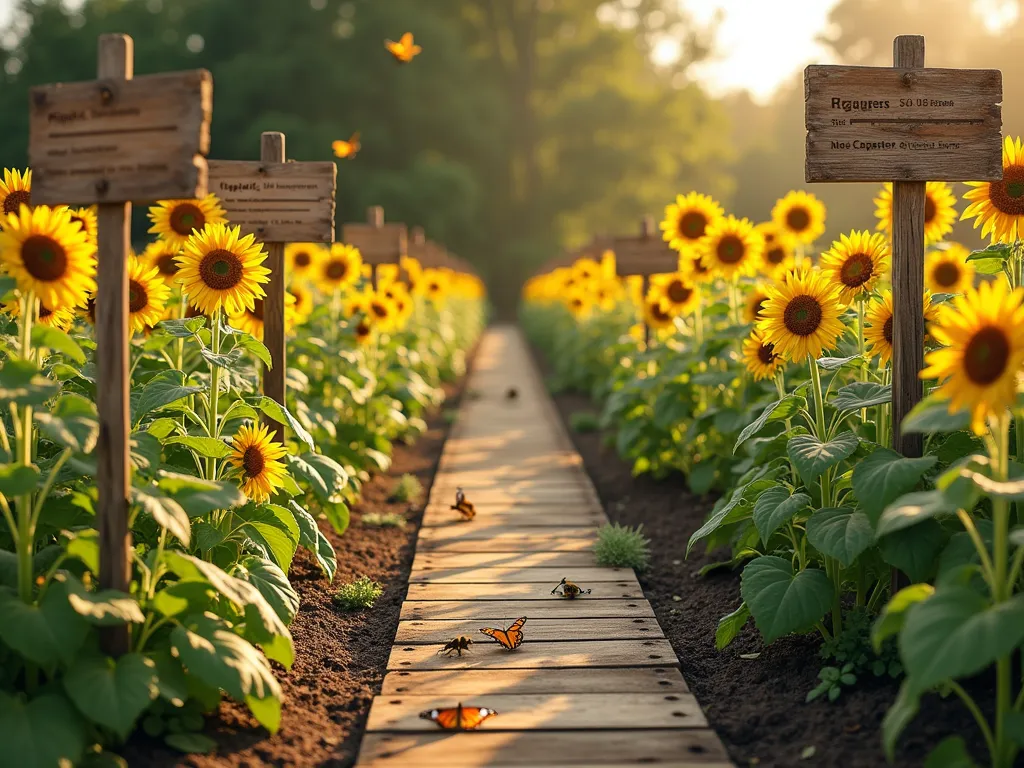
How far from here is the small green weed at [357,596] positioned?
4.17 m

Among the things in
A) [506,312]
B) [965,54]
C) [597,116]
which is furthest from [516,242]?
[965,54]

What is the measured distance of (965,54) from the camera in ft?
75.7

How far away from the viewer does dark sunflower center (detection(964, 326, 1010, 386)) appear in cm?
239

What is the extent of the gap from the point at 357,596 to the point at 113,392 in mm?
1731

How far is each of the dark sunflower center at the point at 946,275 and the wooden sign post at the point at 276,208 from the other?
2.91m

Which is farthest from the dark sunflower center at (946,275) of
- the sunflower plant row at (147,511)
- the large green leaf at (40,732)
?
the large green leaf at (40,732)

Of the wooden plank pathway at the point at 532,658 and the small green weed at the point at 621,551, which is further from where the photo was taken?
the small green weed at the point at 621,551

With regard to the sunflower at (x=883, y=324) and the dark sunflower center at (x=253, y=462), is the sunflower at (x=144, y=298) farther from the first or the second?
the sunflower at (x=883, y=324)

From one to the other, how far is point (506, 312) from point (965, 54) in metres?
20.3

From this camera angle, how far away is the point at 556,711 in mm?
3051

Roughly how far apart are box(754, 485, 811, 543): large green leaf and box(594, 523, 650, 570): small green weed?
4.37 ft

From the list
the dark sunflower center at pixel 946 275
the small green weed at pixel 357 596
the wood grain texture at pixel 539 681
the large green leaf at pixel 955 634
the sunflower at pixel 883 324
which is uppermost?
the dark sunflower center at pixel 946 275

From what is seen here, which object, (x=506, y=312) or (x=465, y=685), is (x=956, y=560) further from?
(x=506, y=312)

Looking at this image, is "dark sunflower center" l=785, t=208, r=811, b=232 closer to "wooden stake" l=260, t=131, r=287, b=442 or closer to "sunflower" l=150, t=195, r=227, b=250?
"wooden stake" l=260, t=131, r=287, b=442
